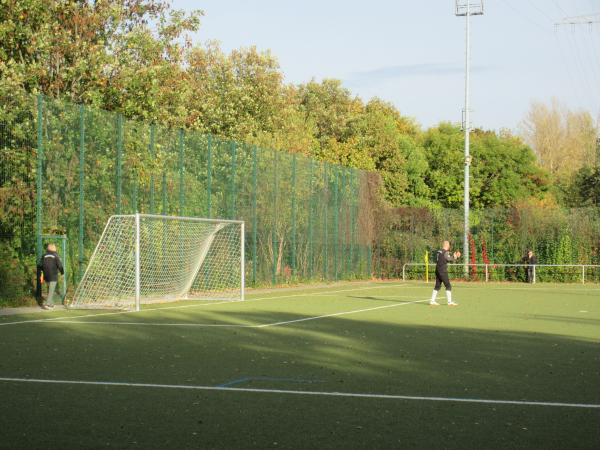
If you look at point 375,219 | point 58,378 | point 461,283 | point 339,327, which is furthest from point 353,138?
point 58,378

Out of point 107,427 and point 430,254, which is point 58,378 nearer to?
point 107,427

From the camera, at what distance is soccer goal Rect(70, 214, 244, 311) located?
22.4 metres

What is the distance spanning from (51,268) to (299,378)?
1200 centimetres

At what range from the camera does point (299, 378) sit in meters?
10.7

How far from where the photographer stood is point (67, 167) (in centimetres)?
2380

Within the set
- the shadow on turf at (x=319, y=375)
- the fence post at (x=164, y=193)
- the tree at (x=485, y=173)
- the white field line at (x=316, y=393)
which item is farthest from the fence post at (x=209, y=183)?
the tree at (x=485, y=173)

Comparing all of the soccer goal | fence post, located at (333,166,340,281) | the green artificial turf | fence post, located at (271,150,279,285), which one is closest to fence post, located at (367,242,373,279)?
fence post, located at (333,166,340,281)

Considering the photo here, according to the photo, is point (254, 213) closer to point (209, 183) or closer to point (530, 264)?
point (209, 183)

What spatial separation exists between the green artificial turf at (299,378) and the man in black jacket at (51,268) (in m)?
1.00

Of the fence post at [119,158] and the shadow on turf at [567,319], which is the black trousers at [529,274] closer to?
the shadow on turf at [567,319]

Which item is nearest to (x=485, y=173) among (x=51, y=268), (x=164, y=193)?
(x=164, y=193)

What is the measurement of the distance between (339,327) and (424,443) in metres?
10.1

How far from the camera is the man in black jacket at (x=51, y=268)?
21328mm

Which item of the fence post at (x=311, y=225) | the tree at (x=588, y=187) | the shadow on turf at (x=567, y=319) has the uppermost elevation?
the tree at (x=588, y=187)
